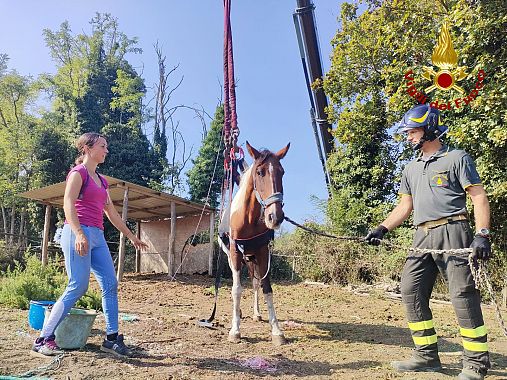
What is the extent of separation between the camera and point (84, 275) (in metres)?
3.34

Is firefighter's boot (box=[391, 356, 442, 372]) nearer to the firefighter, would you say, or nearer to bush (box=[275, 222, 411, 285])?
the firefighter

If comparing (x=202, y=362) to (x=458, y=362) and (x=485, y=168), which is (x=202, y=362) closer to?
(x=458, y=362)

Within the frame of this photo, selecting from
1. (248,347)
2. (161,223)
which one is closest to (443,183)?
(248,347)

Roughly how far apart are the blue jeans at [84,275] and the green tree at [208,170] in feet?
59.7

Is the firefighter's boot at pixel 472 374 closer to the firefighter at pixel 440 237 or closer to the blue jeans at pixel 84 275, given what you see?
the firefighter at pixel 440 237

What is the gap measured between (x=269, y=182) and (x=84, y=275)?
1.95 meters

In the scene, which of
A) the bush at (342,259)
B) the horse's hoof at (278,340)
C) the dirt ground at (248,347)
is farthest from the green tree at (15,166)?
the horse's hoof at (278,340)

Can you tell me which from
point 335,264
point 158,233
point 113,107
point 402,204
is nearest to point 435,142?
point 402,204

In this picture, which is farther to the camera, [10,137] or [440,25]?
[10,137]

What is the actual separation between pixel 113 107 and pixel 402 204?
26.4 metres

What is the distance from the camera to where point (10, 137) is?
21641 mm

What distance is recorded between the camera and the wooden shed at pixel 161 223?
13.0 metres

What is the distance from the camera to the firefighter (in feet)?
9.59

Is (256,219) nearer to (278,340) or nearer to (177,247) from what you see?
(278,340)
